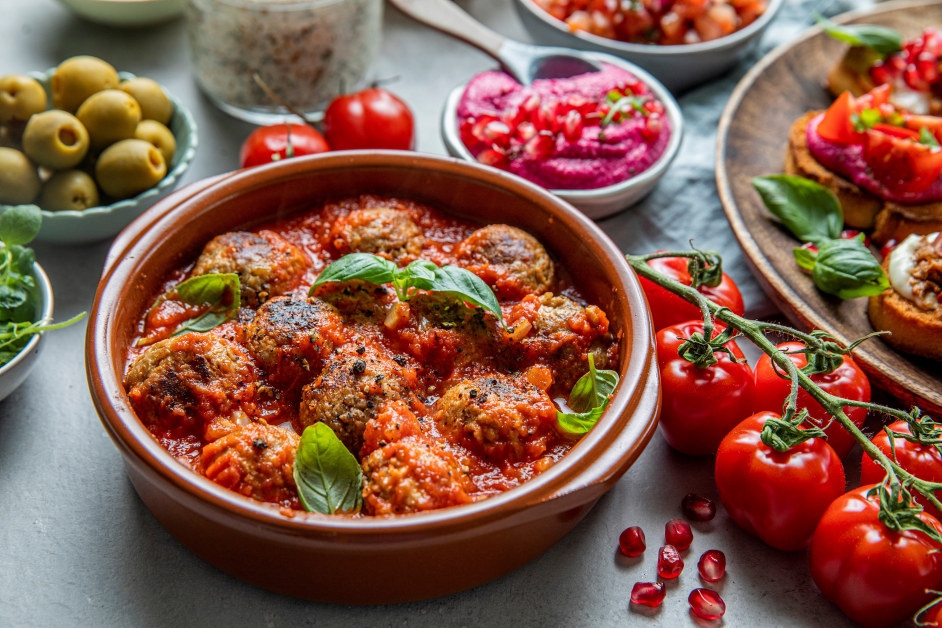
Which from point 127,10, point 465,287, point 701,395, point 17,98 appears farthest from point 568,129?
point 127,10

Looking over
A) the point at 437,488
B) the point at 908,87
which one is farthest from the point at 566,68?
the point at 437,488

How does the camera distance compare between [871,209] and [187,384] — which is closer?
[187,384]

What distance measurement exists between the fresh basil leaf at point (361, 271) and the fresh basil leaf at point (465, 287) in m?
0.19

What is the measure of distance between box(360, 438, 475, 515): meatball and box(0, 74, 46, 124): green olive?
2.73 m

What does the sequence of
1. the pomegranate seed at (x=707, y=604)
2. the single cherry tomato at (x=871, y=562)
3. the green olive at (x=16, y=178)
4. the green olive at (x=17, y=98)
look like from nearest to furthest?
the single cherry tomato at (x=871, y=562)
the pomegranate seed at (x=707, y=604)
the green olive at (x=16, y=178)
the green olive at (x=17, y=98)

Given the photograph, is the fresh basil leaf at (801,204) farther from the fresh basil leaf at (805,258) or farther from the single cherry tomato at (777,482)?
the single cherry tomato at (777,482)

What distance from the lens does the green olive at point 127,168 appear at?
4105 mm

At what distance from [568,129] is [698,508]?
6.70 feet

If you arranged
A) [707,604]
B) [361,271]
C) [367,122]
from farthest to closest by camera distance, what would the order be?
[367,122] → [361,271] → [707,604]

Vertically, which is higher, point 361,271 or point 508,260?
point 361,271

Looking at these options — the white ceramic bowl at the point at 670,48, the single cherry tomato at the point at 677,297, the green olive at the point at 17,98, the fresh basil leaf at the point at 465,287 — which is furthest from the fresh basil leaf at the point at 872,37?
the green olive at the point at 17,98

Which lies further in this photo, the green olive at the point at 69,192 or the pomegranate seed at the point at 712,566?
the green olive at the point at 69,192

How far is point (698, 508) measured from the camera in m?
3.35

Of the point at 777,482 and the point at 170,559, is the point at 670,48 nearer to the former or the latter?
the point at 777,482
